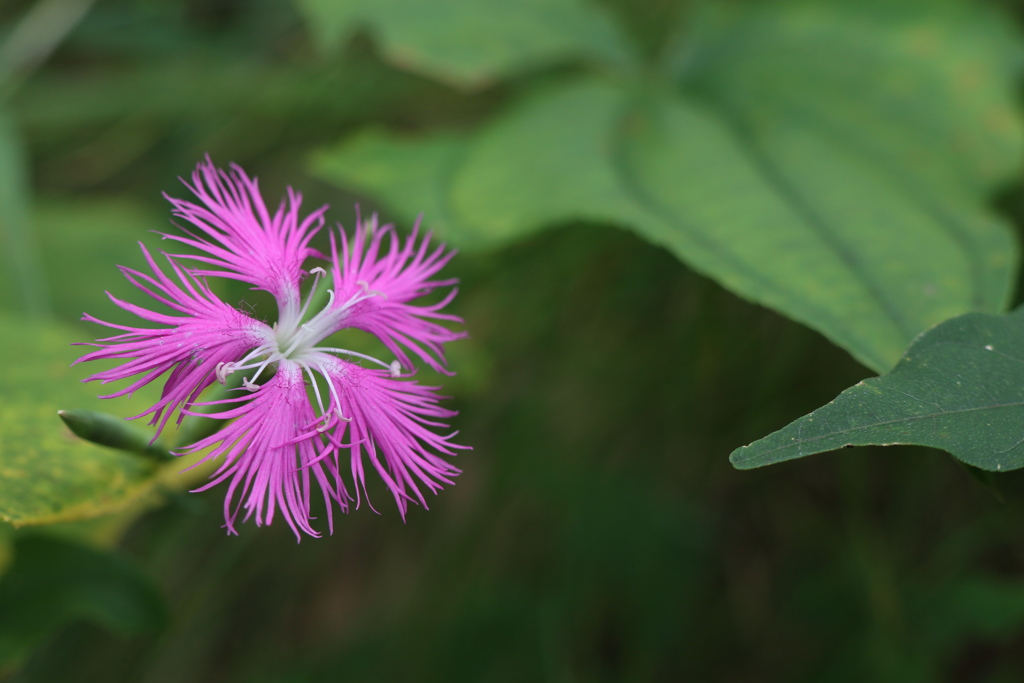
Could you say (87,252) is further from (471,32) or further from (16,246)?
(471,32)

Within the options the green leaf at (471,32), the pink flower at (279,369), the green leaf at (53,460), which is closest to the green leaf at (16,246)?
the green leaf at (53,460)

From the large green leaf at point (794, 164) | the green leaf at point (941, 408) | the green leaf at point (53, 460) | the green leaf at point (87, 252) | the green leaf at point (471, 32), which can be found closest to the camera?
the green leaf at point (941, 408)

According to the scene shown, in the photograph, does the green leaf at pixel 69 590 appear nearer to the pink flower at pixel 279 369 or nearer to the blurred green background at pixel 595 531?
the blurred green background at pixel 595 531

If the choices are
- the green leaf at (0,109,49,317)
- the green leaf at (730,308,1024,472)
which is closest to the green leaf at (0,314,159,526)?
the green leaf at (0,109,49,317)

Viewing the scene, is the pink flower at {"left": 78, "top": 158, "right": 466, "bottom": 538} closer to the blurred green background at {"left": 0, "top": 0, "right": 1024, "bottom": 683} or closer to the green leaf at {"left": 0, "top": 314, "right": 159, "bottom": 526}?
the green leaf at {"left": 0, "top": 314, "right": 159, "bottom": 526}

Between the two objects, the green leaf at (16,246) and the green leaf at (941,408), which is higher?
the green leaf at (941,408)

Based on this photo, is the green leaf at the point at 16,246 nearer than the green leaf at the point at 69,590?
No
